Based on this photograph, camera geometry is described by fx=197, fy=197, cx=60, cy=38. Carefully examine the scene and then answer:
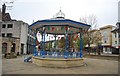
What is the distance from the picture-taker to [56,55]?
2045 centimetres

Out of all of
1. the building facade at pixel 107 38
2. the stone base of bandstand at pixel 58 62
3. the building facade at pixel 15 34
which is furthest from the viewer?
the building facade at pixel 107 38

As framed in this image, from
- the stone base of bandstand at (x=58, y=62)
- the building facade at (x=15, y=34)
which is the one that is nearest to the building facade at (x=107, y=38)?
the building facade at (x=15, y=34)

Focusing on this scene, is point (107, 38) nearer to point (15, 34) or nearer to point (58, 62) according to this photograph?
point (15, 34)

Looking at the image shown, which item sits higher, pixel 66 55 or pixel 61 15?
pixel 61 15

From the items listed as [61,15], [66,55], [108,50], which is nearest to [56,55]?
[66,55]

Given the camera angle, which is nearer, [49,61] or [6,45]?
[49,61]

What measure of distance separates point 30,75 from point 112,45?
5648 cm

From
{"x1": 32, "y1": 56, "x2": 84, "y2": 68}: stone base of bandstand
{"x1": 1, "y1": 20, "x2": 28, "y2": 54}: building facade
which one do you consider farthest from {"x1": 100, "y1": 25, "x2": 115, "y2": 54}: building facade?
{"x1": 32, "y1": 56, "x2": 84, "y2": 68}: stone base of bandstand

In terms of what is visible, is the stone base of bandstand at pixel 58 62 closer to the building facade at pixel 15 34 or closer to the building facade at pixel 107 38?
→ the building facade at pixel 15 34

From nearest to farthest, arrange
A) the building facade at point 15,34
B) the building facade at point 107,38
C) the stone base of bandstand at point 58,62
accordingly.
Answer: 1. the stone base of bandstand at point 58,62
2. the building facade at point 15,34
3. the building facade at point 107,38

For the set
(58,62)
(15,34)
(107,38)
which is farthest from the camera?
(107,38)

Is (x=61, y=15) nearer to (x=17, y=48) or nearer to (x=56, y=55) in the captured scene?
(x=56, y=55)

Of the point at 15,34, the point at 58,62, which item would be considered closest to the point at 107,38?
the point at 15,34

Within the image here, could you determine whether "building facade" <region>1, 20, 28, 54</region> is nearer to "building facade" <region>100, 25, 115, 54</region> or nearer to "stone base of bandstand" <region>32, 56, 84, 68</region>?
"stone base of bandstand" <region>32, 56, 84, 68</region>
